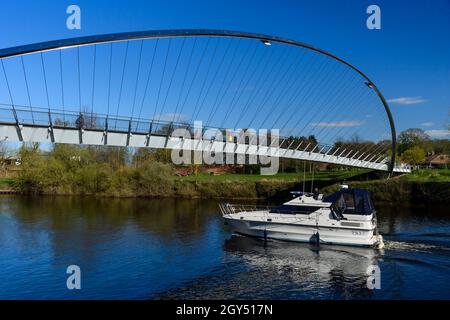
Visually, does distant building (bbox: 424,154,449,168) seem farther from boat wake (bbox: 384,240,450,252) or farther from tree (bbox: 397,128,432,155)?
boat wake (bbox: 384,240,450,252)

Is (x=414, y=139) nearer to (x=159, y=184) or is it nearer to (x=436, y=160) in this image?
(x=436, y=160)

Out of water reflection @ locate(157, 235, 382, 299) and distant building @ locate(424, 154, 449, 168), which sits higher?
distant building @ locate(424, 154, 449, 168)

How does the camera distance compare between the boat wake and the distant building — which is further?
the distant building

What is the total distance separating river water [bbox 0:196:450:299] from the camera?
2309 cm

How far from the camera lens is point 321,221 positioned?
35.0 metres

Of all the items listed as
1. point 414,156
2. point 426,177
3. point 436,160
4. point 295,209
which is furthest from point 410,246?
point 436,160

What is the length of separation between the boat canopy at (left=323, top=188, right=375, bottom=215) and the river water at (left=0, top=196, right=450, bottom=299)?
3.22m

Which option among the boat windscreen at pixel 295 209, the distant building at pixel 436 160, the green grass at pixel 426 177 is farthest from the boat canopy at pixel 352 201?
the distant building at pixel 436 160

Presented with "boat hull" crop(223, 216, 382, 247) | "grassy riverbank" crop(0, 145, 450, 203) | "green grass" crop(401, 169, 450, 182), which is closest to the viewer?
"boat hull" crop(223, 216, 382, 247)

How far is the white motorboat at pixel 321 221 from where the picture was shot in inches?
1341

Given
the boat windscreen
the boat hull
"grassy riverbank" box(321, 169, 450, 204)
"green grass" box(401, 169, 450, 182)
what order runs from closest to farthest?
1. the boat hull
2. the boat windscreen
3. "grassy riverbank" box(321, 169, 450, 204)
4. "green grass" box(401, 169, 450, 182)

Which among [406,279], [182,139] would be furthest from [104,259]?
[406,279]

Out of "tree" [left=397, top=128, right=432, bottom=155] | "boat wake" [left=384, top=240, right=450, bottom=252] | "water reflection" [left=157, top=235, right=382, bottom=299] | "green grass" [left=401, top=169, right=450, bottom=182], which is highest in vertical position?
"tree" [left=397, top=128, right=432, bottom=155]

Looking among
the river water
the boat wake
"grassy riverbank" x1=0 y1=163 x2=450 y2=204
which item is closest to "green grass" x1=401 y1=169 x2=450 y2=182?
"grassy riverbank" x1=0 y1=163 x2=450 y2=204
